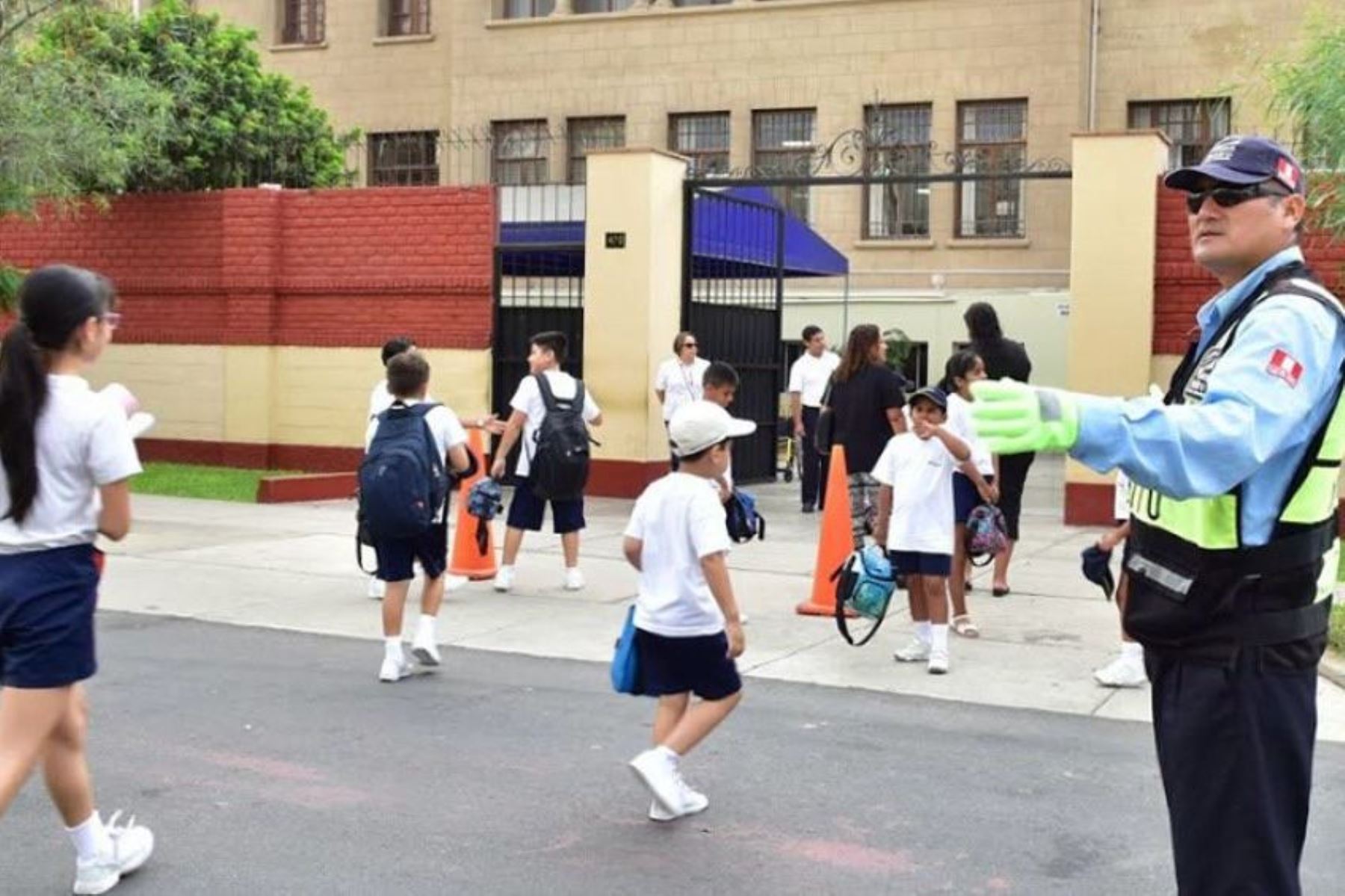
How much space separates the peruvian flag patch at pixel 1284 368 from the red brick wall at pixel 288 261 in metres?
15.0

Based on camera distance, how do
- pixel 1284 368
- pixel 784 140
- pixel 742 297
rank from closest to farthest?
1. pixel 1284 368
2. pixel 742 297
3. pixel 784 140

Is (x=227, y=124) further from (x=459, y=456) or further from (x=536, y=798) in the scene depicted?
(x=536, y=798)

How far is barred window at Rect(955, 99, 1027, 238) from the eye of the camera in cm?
2777

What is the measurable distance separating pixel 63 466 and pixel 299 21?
31.4m

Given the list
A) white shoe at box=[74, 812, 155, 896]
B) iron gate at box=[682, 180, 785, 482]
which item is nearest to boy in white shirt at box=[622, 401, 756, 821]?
white shoe at box=[74, 812, 155, 896]

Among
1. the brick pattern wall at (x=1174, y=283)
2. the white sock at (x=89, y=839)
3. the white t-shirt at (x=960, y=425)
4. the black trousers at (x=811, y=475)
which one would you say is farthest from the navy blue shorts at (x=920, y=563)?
the black trousers at (x=811, y=475)

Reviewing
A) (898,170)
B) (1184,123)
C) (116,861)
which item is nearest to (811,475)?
(116,861)

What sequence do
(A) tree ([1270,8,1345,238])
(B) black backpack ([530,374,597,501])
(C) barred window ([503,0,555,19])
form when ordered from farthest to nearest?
1. (C) barred window ([503,0,555,19])
2. (A) tree ([1270,8,1345,238])
3. (B) black backpack ([530,374,597,501])

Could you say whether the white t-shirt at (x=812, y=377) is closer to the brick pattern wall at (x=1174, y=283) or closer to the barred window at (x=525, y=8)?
the brick pattern wall at (x=1174, y=283)

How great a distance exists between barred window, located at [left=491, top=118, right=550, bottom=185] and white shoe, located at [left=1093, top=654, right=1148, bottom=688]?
2383cm

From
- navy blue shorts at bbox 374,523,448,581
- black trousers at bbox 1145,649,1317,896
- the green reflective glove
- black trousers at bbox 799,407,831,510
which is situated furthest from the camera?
black trousers at bbox 799,407,831,510

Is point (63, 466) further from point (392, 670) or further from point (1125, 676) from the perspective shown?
point (1125, 676)

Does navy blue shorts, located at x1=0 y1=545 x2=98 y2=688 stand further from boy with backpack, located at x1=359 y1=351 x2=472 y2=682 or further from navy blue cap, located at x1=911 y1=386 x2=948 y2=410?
navy blue cap, located at x1=911 y1=386 x2=948 y2=410

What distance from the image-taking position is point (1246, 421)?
2.80 m
